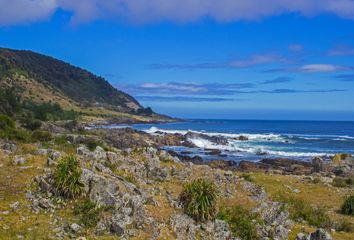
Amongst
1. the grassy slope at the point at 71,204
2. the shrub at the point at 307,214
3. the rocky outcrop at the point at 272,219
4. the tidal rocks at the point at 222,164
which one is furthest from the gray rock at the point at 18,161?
the tidal rocks at the point at 222,164

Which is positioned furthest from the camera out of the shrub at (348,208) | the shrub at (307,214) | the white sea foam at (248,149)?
the white sea foam at (248,149)

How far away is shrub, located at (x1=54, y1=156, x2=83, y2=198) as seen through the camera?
17422 millimetres

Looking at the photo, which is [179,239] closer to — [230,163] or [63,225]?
[63,225]

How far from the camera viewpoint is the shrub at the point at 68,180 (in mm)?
17422

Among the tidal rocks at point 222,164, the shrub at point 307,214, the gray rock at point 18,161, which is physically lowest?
the tidal rocks at point 222,164

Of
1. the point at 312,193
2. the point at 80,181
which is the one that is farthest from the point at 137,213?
the point at 312,193

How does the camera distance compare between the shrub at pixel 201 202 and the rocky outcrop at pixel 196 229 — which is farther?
the shrub at pixel 201 202

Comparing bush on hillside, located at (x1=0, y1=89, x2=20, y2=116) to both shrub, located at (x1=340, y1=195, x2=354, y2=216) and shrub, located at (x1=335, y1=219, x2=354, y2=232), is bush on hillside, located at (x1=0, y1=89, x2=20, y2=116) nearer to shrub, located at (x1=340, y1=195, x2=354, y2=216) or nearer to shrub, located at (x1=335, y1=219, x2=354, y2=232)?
shrub, located at (x1=340, y1=195, x2=354, y2=216)

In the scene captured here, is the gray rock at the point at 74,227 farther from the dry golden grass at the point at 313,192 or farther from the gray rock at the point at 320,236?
the dry golden grass at the point at 313,192

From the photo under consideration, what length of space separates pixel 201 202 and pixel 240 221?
6.47 feet

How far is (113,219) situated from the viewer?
644 inches

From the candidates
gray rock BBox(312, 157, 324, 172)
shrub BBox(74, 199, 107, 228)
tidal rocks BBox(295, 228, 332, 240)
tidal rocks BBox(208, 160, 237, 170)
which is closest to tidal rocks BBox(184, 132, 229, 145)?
tidal rocks BBox(208, 160, 237, 170)

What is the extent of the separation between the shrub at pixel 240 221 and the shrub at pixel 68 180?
19.6ft

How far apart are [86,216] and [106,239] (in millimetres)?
1512
